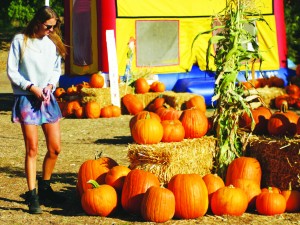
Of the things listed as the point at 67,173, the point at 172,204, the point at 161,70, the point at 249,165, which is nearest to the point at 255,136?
the point at 249,165

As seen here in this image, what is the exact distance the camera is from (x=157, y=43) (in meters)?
17.3

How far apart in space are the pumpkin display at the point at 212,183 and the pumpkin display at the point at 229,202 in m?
0.14

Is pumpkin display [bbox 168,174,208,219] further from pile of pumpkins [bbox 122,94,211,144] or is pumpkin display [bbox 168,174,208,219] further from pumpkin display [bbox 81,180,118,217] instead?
pile of pumpkins [bbox 122,94,211,144]

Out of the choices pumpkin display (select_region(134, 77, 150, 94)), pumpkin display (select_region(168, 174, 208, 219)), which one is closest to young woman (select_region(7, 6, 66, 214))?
pumpkin display (select_region(168, 174, 208, 219))

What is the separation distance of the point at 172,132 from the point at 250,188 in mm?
1063

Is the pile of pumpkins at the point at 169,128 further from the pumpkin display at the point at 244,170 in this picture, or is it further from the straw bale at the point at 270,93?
the straw bale at the point at 270,93

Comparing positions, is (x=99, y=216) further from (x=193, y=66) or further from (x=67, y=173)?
(x=193, y=66)

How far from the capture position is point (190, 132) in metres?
7.64

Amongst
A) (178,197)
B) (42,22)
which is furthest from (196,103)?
(42,22)

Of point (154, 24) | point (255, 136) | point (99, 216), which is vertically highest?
point (154, 24)

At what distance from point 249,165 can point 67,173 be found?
2.55 m

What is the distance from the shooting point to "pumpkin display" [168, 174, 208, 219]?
6492 millimetres

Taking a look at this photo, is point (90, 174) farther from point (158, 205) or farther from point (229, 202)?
point (229, 202)

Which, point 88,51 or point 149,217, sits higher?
point 88,51
